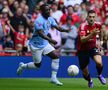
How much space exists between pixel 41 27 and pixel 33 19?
5.89 m

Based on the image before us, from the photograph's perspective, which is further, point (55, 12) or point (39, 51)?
point (55, 12)

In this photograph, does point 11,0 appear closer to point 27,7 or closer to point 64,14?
point 27,7

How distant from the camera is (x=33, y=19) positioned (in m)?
20.7

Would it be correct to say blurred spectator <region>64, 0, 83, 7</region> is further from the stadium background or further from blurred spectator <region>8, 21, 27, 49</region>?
the stadium background

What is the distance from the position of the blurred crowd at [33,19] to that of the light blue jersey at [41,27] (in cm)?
398

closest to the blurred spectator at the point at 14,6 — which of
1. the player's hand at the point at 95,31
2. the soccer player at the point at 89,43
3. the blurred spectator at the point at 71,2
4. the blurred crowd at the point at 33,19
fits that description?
the blurred crowd at the point at 33,19

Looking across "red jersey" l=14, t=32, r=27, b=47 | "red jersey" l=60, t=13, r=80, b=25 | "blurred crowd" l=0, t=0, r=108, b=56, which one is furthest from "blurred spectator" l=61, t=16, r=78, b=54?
"red jersey" l=14, t=32, r=27, b=47

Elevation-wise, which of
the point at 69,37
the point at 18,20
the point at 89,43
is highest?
the point at 18,20

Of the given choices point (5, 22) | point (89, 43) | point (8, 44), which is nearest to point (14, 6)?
point (5, 22)

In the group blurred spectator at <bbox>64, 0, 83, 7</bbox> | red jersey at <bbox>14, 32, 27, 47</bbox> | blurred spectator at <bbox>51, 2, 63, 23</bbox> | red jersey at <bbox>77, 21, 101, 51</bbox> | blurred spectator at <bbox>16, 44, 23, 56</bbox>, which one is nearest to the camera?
red jersey at <bbox>77, 21, 101, 51</bbox>

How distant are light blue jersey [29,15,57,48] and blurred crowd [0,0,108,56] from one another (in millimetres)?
3978

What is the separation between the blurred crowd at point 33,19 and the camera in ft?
64.3

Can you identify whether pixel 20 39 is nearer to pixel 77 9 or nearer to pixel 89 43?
pixel 77 9

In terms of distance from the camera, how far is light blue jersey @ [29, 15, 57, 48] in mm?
14891
